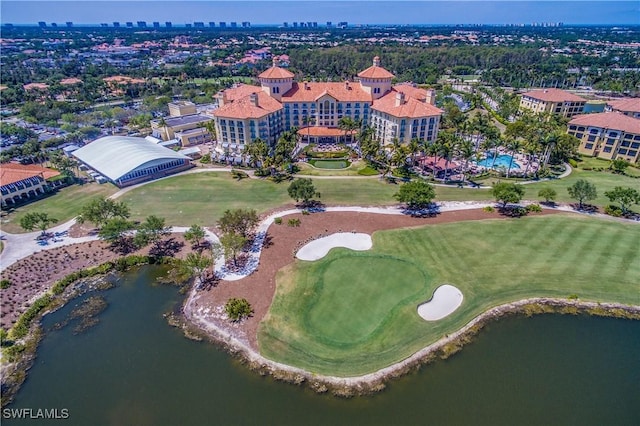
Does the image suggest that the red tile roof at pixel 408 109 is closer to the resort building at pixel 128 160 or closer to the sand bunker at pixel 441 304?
the resort building at pixel 128 160

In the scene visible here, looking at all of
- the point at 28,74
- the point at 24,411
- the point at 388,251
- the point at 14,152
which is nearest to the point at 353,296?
the point at 388,251

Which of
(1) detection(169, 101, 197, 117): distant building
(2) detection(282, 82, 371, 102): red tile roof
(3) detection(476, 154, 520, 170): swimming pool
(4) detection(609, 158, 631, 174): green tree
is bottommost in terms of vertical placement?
(3) detection(476, 154, 520, 170): swimming pool

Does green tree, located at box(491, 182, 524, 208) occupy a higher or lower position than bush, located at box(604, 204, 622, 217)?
higher

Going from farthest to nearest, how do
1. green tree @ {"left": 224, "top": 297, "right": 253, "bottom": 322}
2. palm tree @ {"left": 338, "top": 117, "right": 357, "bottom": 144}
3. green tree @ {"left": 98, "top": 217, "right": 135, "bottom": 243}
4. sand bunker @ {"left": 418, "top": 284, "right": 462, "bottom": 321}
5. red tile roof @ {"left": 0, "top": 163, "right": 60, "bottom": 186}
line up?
palm tree @ {"left": 338, "top": 117, "right": 357, "bottom": 144} → red tile roof @ {"left": 0, "top": 163, "right": 60, "bottom": 186} → green tree @ {"left": 98, "top": 217, "right": 135, "bottom": 243} → sand bunker @ {"left": 418, "top": 284, "right": 462, "bottom": 321} → green tree @ {"left": 224, "top": 297, "right": 253, "bottom": 322}

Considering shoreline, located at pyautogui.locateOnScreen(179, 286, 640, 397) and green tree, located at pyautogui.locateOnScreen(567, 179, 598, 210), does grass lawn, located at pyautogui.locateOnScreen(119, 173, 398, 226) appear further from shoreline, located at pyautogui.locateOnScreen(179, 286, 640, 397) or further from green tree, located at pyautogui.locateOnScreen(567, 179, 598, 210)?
green tree, located at pyautogui.locateOnScreen(567, 179, 598, 210)

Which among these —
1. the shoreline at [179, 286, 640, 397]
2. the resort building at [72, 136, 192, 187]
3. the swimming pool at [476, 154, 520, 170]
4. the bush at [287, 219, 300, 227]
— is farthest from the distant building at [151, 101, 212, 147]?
the swimming pool at [476, 154, 520, 170]

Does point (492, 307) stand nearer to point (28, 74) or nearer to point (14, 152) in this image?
point (14, 152)

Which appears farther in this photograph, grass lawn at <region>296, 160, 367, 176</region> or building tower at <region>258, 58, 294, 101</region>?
building tower at <region>258, 58, 294, 101</region>

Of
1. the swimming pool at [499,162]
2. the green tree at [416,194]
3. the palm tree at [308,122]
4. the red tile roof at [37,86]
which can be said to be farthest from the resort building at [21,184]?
the red tile roof at [37,86]
